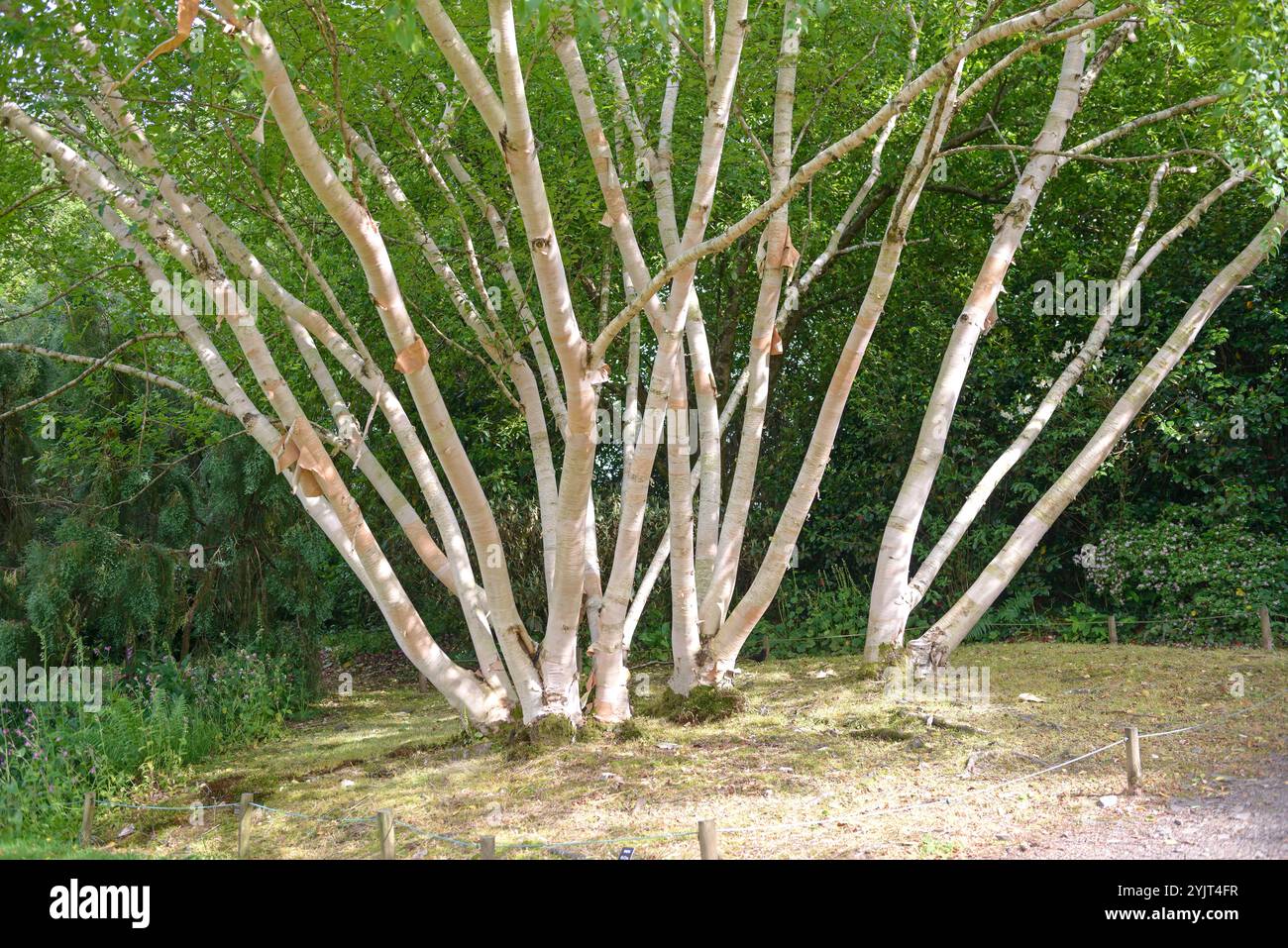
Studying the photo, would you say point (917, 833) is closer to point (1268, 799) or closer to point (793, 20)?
point (1268, 799)

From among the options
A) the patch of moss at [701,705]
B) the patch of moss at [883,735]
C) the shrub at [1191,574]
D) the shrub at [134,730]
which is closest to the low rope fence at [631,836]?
the shrub at [134,730]

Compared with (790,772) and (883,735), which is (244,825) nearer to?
(790,772)

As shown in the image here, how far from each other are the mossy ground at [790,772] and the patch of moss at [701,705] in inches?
3.3

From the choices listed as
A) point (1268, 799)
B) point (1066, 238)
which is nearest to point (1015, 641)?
point (1066, 238)

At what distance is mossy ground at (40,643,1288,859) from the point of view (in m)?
5.28

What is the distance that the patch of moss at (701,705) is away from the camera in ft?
24.1

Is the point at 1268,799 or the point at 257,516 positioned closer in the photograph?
the point at 1268,799

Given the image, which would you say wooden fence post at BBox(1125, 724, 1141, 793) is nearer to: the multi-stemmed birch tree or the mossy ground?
the mossy ground

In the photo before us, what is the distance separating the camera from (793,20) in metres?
5.62

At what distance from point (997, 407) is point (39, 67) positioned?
29.4 ft

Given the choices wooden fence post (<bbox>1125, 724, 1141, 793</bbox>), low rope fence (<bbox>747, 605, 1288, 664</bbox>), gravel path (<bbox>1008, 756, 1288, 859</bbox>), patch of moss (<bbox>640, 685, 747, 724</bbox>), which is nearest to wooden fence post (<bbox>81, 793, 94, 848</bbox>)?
patch of moss (<bbox>640, 685, 747, 724</bbox>)

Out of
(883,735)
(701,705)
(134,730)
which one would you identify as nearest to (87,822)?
(134,730)

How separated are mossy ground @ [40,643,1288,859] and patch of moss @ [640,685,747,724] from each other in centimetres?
8

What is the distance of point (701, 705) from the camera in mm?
7379
